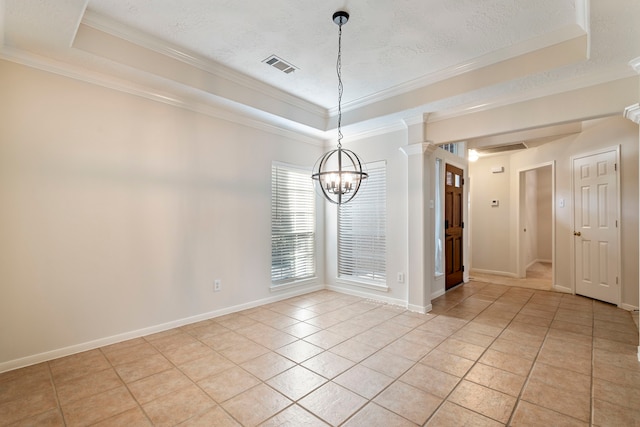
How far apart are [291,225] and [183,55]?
272 centimetres

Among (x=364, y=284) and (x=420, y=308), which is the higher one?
(x=364, y=284)

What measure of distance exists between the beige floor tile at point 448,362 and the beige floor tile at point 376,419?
2.63 ft

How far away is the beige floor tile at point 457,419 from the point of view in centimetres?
186

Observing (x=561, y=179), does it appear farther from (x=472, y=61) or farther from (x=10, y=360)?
(x=10, y=360)

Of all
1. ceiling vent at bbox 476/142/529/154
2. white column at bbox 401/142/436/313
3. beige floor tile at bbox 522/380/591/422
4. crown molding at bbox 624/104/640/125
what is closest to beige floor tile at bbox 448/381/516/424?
beige floor tile at bbox 522/380/591/422

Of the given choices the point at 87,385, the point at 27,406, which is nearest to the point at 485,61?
the point at 87,385

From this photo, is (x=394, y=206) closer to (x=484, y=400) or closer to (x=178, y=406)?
(x=484, y=400)

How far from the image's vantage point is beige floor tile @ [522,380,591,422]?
77.6 inches

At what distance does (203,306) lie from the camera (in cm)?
372

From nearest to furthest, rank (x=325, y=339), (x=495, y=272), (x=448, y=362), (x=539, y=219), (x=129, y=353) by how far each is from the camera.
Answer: (x=448, y=362), (x=129, y=353), (x=325, y=339), (x=495, y=272), (x=539, y=219)

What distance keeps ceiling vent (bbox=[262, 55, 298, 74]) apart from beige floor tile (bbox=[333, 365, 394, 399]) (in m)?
3.14

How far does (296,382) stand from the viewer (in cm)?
235

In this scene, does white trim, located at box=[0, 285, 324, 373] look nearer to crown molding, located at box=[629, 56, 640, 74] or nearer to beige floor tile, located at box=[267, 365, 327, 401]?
beige floor tile, located at box=[267, 365, 327, 401]

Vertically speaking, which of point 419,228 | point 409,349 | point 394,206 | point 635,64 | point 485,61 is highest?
point 485,61
